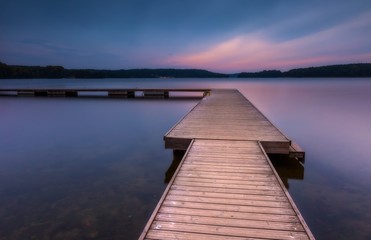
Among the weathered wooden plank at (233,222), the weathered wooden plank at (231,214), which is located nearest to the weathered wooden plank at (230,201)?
the weathered wooden plank at (231,214)

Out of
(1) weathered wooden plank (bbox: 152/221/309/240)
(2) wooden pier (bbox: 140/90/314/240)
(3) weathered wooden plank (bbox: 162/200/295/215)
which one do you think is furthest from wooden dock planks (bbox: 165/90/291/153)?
(1) weathered wooden plank (bbox: 152/221/309/240)

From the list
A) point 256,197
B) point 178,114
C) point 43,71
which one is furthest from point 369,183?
point 43,71

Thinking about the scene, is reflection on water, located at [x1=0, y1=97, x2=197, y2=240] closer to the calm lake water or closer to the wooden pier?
the calm lake water

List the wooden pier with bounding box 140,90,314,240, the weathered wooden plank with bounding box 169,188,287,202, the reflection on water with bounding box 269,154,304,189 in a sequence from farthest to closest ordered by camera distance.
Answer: the reflection on water with bounding box 269,154,304,189
the weathered wooden plank with bounding box 169,188,287,202
the wooden pier with bounding box 140,90,314,240

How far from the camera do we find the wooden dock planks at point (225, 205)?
3039 mm

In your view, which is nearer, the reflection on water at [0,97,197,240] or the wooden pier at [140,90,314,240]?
the wooden pier at [140,90,314,240]

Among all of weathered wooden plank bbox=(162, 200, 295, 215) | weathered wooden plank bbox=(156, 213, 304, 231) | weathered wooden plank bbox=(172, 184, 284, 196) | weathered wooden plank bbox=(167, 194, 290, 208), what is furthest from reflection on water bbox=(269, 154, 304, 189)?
weathered wooden plank bbox=(156, 213, 304, 231)

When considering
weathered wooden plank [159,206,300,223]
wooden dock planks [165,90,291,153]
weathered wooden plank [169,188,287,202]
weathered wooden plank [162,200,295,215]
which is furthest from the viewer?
wooden dock planks [165,90,291,153]

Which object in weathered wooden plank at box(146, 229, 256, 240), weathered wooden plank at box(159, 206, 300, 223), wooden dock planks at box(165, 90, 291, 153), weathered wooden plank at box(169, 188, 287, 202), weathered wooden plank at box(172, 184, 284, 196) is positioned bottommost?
weathered wooden plank at box(146, 229, 256, 240)

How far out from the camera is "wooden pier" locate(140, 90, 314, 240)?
3.06 m

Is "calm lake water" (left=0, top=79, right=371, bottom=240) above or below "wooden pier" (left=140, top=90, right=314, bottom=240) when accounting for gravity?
below

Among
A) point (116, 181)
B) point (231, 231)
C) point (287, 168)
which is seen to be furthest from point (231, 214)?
point (287, 168)

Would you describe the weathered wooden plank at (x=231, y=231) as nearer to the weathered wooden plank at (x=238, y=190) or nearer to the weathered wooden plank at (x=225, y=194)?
the weathered wooden plank at (x=225, y=194)

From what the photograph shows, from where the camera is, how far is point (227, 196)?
3.90m
